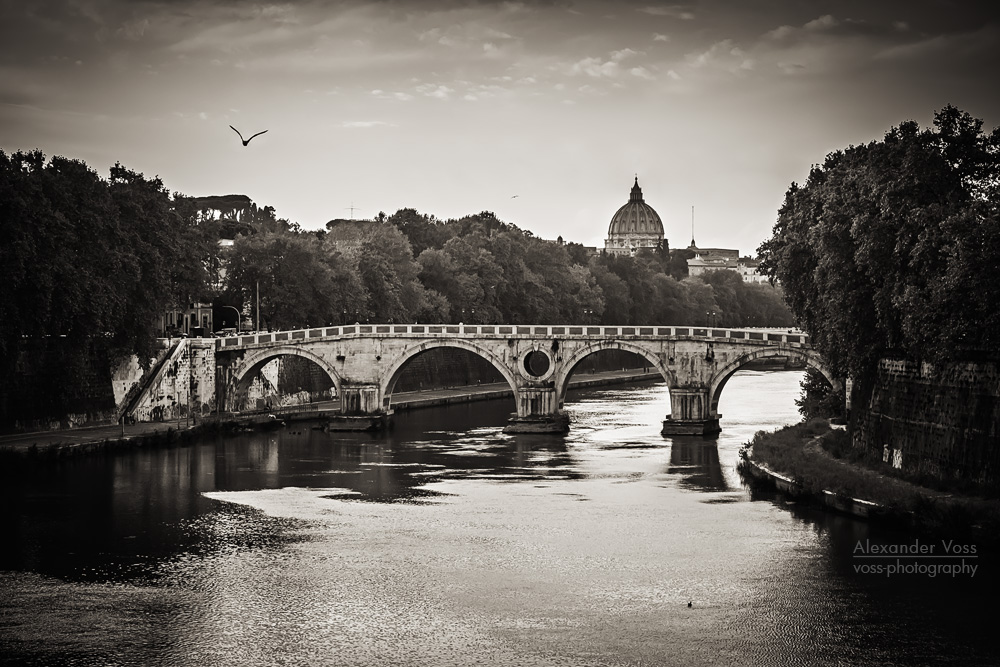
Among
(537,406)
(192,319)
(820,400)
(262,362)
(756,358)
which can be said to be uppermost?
(192,319)

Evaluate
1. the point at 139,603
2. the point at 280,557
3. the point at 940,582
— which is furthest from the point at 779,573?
the point at 139,603

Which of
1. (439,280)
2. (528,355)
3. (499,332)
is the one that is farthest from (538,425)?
(439,280)

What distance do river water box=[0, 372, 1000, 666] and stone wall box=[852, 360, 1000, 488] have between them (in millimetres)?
3497

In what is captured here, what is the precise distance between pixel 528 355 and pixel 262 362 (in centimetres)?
1357

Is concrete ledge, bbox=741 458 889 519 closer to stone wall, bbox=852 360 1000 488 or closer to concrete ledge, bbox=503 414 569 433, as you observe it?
stone wall, bbox=852 360 1000 488

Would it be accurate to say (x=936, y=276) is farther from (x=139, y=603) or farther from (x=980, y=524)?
(x=139, y=603)

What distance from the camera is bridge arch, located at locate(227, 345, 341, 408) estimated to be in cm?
6116

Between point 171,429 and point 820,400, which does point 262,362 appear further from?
point 820,400

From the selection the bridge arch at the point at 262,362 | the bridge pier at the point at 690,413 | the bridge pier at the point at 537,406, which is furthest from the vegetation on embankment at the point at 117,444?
the bridge pier at the point at 690,413

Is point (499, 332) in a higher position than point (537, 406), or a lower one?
higher

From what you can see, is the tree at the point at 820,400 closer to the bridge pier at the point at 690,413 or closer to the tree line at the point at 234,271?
the bridge pier at the point at 690,413

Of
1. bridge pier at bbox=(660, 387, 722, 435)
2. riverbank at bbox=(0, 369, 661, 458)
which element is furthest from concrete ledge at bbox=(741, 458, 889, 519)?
riverbank at bbox=(0, 369, 661, 458)

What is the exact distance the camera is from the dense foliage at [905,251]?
105ft

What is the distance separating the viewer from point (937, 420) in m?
36.1
